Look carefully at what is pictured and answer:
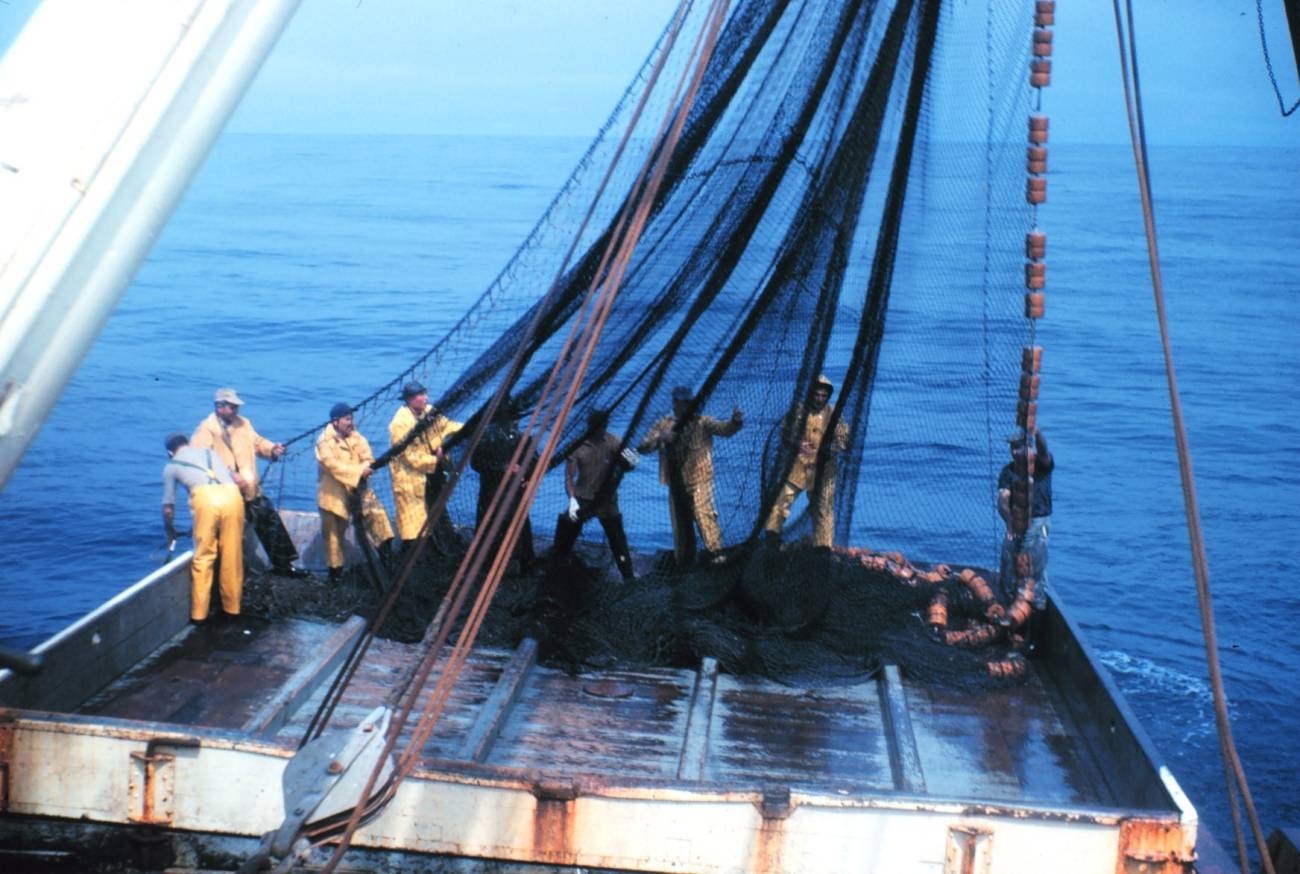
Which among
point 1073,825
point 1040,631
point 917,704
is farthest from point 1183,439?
point 1040,631

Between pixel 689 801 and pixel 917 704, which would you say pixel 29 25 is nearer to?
pixel 689 801

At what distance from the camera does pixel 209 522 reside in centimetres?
670

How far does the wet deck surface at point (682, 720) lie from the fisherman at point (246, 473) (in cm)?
113

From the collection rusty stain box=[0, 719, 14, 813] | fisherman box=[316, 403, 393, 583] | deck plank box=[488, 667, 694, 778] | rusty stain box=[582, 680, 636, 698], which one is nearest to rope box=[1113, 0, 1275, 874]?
deck plank box=[488, 667, 694, 778]

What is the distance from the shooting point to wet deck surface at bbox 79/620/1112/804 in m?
5.16

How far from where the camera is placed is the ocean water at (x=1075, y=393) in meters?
11.5

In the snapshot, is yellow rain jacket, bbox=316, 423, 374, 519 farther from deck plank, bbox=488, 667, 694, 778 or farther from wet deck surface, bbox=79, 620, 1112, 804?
deck plank, bbox=488, 667, 694, 778

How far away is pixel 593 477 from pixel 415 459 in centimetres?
108

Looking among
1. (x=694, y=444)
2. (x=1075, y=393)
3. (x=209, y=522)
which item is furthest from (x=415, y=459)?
(x=1075, y=393)

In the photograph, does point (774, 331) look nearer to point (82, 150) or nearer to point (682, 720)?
point (682, 720)

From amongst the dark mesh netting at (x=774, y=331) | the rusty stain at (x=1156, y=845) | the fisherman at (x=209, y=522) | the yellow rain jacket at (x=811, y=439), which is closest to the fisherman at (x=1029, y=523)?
the dark mesh netting at (x=774, y=331)

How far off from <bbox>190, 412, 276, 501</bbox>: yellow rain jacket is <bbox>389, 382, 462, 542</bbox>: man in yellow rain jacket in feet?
3.32

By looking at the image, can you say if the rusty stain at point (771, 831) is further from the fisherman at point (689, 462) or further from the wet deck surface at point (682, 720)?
the fisherman at point (689, 462)

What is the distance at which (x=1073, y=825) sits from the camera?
4.25 m
